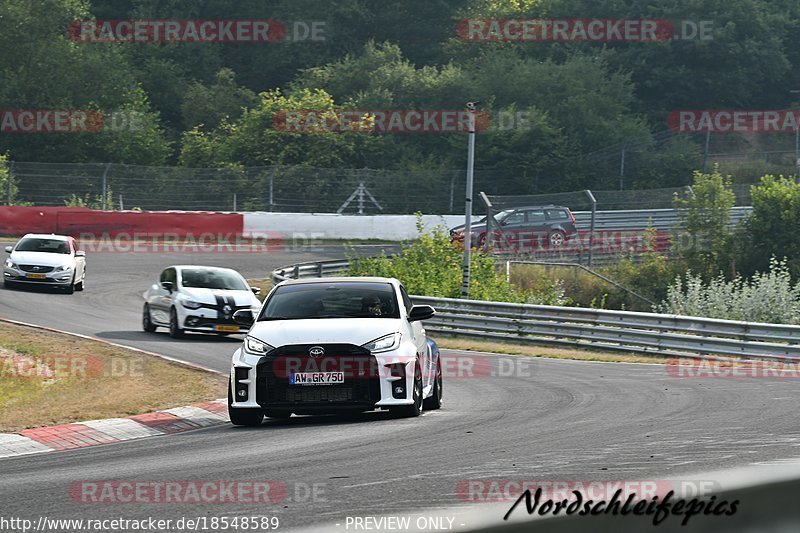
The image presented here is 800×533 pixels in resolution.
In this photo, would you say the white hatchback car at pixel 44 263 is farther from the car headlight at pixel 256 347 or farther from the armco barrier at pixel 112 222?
the car headlight at pixel 256 347

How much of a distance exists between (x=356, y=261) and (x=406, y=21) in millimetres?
48033

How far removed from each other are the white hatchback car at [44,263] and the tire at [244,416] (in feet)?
62.5

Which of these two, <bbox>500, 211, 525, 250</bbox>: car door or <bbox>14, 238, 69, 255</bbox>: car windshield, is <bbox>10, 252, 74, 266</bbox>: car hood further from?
<bbox>500, 211, 525, 250</bbox>: car door

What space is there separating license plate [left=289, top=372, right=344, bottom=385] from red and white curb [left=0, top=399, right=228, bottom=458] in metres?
1.49

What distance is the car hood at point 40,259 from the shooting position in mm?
29250

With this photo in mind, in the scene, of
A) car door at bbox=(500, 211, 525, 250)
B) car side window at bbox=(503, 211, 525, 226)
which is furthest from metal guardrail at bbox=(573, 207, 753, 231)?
car door at bbox=(500, 211, 525, 250)

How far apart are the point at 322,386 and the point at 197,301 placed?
477 inches

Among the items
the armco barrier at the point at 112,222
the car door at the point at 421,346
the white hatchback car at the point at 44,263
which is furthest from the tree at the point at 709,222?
the car door at the point at 421,346

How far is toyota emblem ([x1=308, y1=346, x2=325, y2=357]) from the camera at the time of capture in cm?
1102

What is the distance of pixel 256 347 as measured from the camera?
36.9 ft

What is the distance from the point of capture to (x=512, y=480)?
7.30m

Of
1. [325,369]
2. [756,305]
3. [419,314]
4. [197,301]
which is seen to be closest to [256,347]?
[325,369]

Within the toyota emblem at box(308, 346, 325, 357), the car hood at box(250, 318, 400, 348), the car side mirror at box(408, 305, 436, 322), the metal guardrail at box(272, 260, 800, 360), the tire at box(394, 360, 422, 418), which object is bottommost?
the metal guardrail at box(272, 260, 800, 360)

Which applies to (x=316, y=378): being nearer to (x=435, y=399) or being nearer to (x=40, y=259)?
(x=435, y=399)
